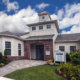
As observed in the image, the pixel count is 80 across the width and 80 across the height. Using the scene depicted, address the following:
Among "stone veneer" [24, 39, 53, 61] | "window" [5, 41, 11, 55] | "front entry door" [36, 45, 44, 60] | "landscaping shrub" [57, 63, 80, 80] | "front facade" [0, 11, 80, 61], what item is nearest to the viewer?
"landscaping shrub" [57, 63, 80, 80]

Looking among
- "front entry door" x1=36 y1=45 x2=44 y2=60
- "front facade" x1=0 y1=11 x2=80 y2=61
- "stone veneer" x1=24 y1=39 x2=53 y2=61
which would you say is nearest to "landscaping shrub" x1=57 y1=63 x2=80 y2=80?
"stone veneer" x1=24 y1=39 x2=53 y2=61

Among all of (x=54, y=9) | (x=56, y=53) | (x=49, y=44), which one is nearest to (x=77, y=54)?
(x=56, y=53)

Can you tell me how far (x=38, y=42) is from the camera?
18.8 m

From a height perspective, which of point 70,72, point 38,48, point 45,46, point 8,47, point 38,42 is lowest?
point 70,72

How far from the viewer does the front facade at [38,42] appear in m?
17.3

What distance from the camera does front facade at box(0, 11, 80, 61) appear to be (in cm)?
1730

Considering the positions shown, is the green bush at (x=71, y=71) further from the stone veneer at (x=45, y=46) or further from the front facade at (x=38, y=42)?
the front facade at (x=38, y=42)

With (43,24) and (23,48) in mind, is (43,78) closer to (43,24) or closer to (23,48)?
(23,48)

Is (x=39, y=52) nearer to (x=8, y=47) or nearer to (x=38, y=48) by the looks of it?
(x=38, y=48)

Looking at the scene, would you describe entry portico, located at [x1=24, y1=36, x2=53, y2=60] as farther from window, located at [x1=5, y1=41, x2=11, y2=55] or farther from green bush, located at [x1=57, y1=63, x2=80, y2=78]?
green bush, located at [x1=57, y1=63, x2=80, y2=78]

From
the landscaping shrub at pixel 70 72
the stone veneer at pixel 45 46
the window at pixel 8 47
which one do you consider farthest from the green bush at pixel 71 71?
the window at pixel 8 47

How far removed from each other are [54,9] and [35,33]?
6680 millimetres

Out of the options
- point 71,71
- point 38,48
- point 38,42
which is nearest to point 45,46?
point 38,42

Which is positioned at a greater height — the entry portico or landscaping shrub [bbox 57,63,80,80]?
the entry portico
